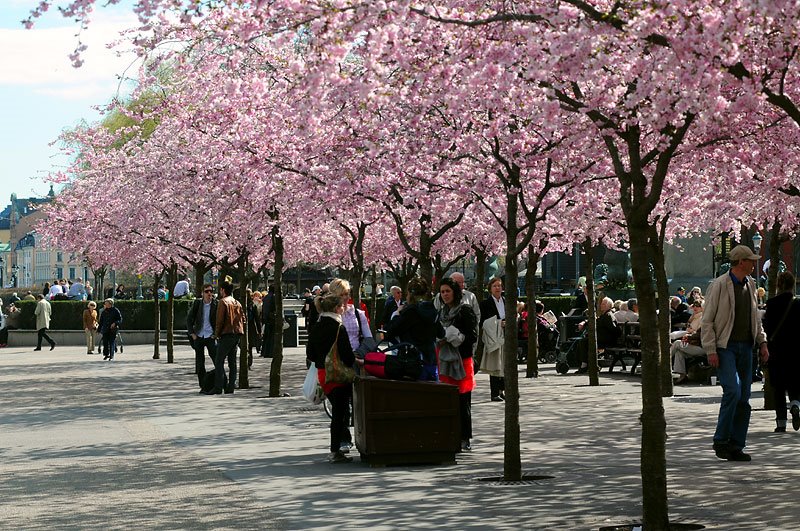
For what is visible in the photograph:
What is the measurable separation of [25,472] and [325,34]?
247 inches

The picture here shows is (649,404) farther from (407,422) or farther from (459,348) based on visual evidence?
(459,348)

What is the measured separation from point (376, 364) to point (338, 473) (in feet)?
4.10

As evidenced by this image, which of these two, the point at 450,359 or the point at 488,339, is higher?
the point at 488,339

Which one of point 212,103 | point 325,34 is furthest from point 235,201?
point 325,34

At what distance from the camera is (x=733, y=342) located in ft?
41.0

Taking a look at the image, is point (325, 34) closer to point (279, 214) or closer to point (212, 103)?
point (212, 103)

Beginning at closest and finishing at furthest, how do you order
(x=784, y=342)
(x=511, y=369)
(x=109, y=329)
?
1. (x=511, y=369)
2. (x=784, y=342)
3. (x=109, y=329)

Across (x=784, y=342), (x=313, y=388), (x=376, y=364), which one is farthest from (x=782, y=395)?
(x=313, y=388)

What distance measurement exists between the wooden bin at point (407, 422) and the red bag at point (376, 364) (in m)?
0.21

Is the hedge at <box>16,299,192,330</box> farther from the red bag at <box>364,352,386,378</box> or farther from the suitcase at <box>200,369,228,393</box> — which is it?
the red bag at <box>364,352,386,378</box>

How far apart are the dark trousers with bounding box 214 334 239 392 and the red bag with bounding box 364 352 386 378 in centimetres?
995

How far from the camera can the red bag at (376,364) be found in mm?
13164

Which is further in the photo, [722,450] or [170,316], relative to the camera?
[170,316]

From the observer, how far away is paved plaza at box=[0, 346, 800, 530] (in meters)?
9.67
